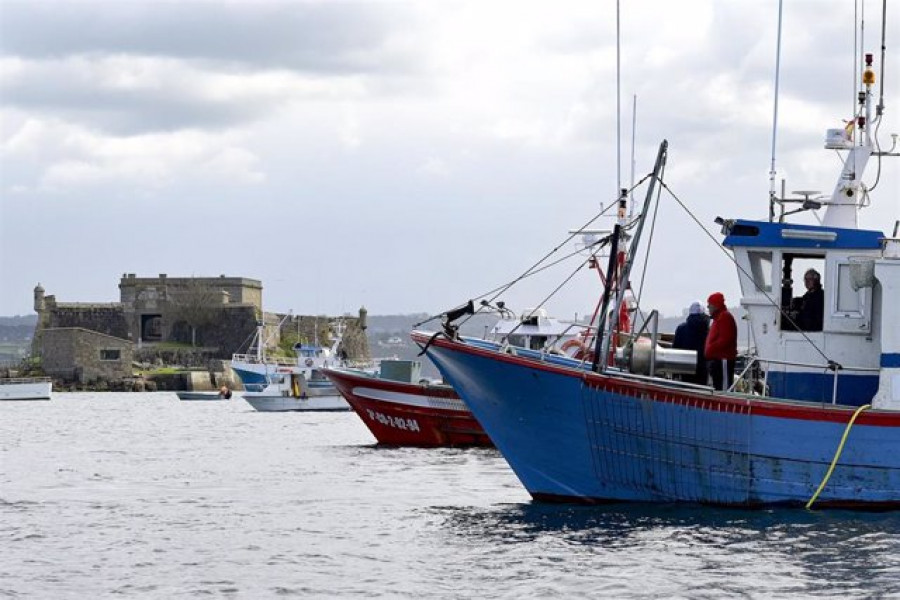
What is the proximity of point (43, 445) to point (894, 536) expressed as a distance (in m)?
24.5

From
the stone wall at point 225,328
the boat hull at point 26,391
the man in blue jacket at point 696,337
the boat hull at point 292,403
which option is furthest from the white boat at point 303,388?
the man in blue jacket at point 696,337

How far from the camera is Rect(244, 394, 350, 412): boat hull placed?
6144cm

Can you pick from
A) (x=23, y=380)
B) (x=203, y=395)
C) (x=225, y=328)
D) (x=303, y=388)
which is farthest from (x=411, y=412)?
(x=225, y=328)

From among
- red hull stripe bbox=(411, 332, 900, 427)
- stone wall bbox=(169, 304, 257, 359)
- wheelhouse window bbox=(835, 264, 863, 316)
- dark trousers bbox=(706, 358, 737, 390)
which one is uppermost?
stone wall bbox=(169, 304, 257, 359)

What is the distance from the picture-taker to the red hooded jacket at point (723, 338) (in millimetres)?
19016

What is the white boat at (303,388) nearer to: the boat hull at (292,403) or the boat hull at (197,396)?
the boat hull at (292,403)

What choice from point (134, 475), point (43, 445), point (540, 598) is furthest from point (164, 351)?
point (540, 598)

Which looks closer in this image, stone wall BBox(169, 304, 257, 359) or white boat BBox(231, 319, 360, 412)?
white boat BBox(231, 319, 360, 412)

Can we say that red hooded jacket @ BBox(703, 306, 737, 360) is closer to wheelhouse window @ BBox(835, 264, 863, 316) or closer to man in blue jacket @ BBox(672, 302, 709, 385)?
man in blue jacket @ BBox(672, 302, 709, 385)

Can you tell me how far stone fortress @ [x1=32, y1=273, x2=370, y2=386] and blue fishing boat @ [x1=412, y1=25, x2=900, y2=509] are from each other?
77.6 metres

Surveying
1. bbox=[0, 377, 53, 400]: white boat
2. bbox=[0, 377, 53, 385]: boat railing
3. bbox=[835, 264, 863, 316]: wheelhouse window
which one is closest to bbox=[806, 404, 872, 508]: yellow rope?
bbox=[835, 264, 863, 316]: wheelhouse window

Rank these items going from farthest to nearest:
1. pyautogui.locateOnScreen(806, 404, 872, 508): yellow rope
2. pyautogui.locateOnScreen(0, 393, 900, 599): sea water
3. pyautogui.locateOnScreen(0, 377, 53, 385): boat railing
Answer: pyautogui.locateOnScreen(0, 377, 53, 385): boat railing → pyautogui.locateOnScreen(806, 404, 872, 508): yellow rope → pyautogui.locateOnScreen(0, 393, 900, 599): sea water

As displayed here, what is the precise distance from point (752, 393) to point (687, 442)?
3.39ft

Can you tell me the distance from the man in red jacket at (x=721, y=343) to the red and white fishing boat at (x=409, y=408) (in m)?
14.1
